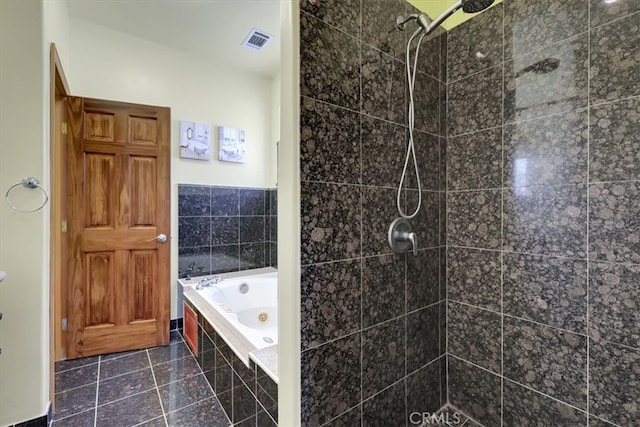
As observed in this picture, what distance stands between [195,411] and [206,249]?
1520 mm

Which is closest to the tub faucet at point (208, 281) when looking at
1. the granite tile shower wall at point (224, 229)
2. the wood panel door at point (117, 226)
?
the granite tile shower wall at point (224, 229)

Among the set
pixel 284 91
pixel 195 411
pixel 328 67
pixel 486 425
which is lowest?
pixel 195 411

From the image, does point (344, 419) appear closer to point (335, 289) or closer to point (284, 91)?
point (335, 289)

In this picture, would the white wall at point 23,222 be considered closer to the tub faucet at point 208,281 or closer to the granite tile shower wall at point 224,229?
the tub faucet at point 208,281

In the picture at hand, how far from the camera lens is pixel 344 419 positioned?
1.06 m

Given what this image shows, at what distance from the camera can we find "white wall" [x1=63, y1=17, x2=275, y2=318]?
2.44 m

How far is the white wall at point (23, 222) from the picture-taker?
140 cm

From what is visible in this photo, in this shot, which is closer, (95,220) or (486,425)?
(486,425)

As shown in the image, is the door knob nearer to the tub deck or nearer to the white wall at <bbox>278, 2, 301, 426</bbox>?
the tub deck

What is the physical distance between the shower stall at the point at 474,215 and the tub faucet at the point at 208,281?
1.81 m

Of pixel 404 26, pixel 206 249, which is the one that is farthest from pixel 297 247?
pixel 206 249

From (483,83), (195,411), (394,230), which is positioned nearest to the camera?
(394,230)

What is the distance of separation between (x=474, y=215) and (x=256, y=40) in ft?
8.14

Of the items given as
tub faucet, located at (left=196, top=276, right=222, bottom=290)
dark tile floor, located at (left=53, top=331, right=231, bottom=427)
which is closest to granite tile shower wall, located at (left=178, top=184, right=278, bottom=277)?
tub faucet, located at (left=196, top=276, right=222, bottom=290)
